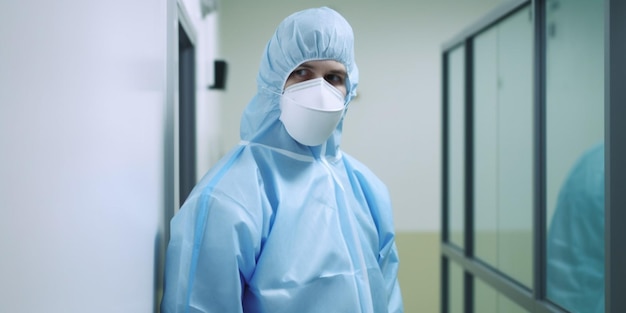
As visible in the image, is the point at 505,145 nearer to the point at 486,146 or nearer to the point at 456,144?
the point at 486,146

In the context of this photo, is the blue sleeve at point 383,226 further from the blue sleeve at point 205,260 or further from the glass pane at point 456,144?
the glass pane at point 456,144

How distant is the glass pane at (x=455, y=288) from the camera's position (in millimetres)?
2736

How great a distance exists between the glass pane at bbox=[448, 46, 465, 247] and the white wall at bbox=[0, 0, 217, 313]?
6.53ft

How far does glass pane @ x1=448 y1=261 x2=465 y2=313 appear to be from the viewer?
274cm

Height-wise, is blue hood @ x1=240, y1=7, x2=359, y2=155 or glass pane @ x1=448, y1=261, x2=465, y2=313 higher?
blue hood @ x1=240, y1=7, x2=359, y2=155

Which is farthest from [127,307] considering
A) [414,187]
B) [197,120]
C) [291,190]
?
[414,187]

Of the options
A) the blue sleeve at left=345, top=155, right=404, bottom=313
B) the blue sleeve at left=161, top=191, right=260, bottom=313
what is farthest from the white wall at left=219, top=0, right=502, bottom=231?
the blue sleeve at left=161, top=191, right=260, bottom=313

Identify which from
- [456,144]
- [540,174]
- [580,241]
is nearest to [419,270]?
[456,144]

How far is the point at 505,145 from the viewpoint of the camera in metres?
2.20

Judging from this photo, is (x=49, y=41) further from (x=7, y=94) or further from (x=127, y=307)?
(x=127, y=307)

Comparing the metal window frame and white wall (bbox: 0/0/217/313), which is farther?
the metal window frame

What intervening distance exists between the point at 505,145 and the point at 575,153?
54 cm

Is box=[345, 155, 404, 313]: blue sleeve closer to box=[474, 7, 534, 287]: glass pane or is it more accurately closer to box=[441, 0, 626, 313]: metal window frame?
box=[441, 0, 626, 313]: metal window frame

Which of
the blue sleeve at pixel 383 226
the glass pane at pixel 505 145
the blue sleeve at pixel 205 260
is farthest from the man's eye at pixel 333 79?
the glass pane at pixel 505 145
